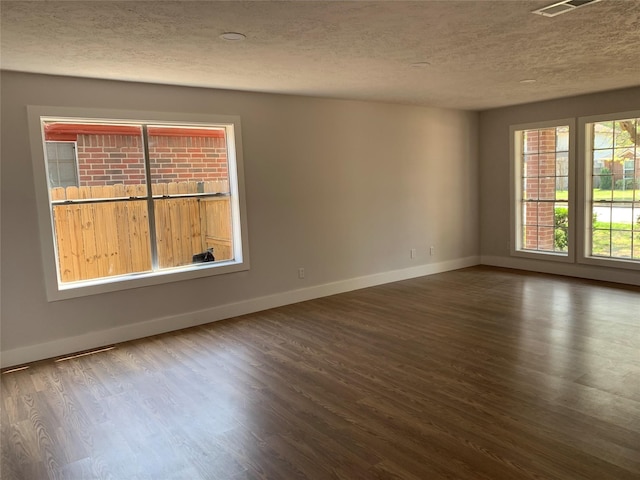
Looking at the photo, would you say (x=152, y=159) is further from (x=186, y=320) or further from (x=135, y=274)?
(x=186, y=320)

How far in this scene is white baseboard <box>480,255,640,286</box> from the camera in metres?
6.06

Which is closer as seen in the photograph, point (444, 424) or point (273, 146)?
point (444, 424)

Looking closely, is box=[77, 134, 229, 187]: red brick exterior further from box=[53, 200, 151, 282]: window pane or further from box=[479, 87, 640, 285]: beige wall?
A: box=[479, 87, 640, 285]: beige wall

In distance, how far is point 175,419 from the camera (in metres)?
2.94

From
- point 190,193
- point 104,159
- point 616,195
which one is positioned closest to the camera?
point 104,159

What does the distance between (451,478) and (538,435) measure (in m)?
0.67

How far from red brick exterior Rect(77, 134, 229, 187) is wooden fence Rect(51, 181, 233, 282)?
0.09 meters

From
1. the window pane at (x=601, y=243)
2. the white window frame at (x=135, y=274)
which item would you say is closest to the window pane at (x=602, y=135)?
the window pane at (x=601, y=243)

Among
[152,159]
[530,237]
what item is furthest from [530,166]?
[152,159]

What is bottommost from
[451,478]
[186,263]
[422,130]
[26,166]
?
[451,478]

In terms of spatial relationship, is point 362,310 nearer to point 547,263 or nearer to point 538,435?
point 538,435

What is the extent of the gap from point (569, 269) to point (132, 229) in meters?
5.76

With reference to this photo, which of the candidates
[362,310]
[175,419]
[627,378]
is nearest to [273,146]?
[362,310]

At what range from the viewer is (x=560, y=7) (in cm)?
280
